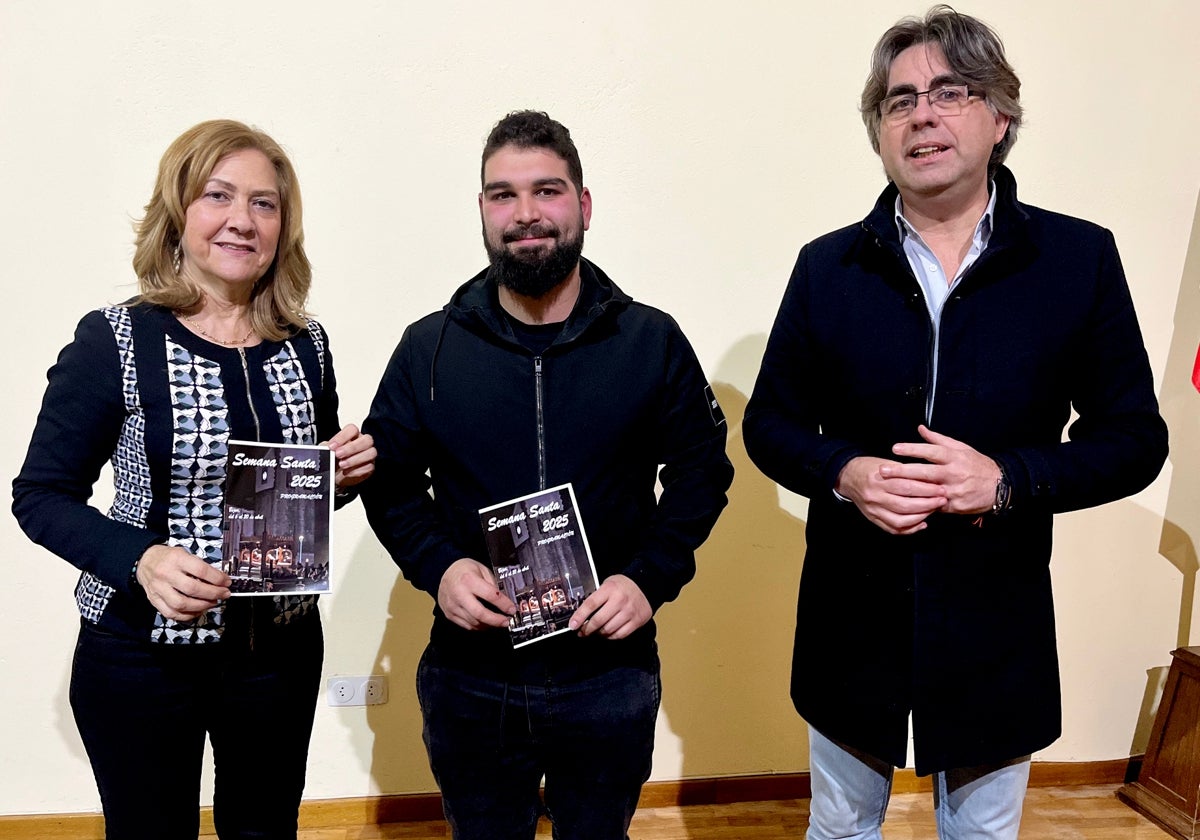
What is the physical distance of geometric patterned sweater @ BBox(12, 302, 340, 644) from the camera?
1544mm

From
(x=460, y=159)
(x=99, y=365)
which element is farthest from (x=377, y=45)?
(x=99, y=365)

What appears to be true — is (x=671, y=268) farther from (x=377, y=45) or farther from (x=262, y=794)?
(x=262, y=794)

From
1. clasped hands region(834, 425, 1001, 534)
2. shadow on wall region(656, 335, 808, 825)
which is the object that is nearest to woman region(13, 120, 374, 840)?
clasped hands region(834, 425, 1001, 534)

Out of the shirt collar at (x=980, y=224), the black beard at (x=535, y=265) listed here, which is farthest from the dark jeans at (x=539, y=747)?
the shirt collar at (x=980, y=224)

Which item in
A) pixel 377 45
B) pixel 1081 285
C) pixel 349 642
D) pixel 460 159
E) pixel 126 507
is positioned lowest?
pixel 349 642

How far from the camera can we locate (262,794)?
5.77 ft

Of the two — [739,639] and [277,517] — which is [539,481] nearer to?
[277,517]

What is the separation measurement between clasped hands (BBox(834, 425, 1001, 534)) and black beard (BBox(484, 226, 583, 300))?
2.30 feet

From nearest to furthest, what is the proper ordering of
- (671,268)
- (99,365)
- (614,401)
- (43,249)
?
(99,365) < (614,401) < (43,249) < (671,268)

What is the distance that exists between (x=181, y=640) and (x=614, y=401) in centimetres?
90

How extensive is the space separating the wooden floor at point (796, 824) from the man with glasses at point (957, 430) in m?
1.29

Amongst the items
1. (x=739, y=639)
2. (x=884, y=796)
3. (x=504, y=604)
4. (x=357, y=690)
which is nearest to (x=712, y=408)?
(x=504, y=604)

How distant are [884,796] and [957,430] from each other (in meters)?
0.77

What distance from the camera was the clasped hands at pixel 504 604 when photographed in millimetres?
1634
